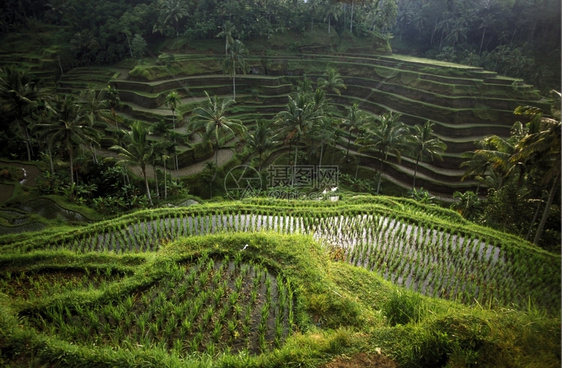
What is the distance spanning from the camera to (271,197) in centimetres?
1609

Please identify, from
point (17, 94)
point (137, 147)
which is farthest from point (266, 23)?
point (137, 147)

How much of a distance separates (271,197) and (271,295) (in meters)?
9.89

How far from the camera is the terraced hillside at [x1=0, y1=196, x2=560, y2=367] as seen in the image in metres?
4.15

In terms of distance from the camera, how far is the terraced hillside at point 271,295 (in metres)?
4.15

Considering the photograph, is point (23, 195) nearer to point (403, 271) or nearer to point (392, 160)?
point (403, 271)

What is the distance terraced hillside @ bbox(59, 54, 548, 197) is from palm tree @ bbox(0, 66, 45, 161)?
675 centimetres

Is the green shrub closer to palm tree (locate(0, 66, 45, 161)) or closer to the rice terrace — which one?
the rice terrace

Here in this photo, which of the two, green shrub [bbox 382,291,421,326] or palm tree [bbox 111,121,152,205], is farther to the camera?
palm tree [bbox 111,121,152,205]

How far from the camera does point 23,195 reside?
15375 millimetres

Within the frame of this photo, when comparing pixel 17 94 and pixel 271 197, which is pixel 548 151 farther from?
pixel 17 94

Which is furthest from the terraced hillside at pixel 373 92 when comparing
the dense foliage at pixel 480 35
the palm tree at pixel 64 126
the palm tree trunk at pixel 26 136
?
the dense foliage at pixel 480 35

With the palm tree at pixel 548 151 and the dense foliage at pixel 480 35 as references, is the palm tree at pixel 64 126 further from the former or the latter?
the dense foliage at pixel 480 35

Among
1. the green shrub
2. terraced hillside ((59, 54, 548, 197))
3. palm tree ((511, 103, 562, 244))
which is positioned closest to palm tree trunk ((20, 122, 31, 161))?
terraced hillside ((59, 54, 548, 197))

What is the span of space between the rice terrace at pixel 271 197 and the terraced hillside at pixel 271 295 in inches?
1.7
